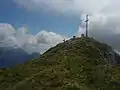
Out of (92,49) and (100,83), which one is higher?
(92,49)

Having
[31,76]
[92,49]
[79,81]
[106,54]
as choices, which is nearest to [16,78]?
[31,76]

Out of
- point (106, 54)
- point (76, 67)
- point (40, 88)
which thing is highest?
point (106, 54)

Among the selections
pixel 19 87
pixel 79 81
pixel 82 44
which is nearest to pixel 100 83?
pixel 79 81

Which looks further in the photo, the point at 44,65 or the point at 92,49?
the point at 92,49

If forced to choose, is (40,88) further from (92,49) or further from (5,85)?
(92,49)

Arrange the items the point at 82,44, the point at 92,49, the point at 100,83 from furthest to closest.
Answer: the point at 82,44 < the point at 92,49 < the point at 100,83

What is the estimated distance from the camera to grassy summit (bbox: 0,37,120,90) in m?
113

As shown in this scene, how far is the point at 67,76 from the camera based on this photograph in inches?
→ 4884

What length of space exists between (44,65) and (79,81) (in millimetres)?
33110

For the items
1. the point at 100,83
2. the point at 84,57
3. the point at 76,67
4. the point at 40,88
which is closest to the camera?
the point at 40,88

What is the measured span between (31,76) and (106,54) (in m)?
77.7

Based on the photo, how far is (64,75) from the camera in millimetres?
124812

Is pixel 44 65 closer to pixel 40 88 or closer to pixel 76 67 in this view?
pixel 76 67

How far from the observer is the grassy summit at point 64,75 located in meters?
113
